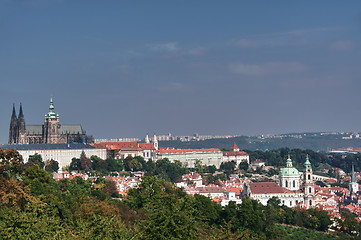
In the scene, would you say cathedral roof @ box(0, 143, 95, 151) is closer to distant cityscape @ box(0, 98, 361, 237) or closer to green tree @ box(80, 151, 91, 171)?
distant cityscape @ box(0, 98, 361, 237)

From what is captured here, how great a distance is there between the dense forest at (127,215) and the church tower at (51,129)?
5436 centimetres

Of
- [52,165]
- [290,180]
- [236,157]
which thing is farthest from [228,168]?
[52,165]

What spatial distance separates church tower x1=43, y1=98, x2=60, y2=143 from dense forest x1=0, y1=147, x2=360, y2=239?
54.4m

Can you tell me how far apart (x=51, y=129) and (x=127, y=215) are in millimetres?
89140

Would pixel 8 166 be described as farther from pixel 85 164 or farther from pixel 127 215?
pixel 85 164

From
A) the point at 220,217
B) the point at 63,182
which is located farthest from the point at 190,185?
the point at 220,217

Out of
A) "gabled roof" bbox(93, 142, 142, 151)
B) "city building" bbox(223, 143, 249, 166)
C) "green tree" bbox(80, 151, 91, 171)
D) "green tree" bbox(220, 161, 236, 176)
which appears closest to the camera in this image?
"green tree" bbox(80, 151, 91, 171)

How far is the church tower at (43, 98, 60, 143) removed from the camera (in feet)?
430

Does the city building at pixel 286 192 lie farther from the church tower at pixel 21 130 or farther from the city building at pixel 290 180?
the church tower at pixel 21 130

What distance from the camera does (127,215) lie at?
4556 cm

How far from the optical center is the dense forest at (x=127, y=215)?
27188 mm

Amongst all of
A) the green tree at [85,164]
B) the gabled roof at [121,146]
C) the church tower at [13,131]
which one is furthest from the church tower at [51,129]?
the green tree at [85,164]

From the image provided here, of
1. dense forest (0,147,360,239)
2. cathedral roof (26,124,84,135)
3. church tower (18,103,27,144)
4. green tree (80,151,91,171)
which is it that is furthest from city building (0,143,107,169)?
dense forest (0,147,360,239)

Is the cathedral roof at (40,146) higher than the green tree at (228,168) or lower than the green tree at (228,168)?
higher
